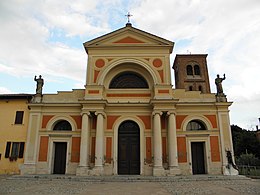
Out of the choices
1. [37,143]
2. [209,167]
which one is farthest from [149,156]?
[37,143]

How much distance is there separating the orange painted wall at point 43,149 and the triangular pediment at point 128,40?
26.9 ft

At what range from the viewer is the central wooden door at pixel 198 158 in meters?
17.0

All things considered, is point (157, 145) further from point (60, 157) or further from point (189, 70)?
point (189, 70)

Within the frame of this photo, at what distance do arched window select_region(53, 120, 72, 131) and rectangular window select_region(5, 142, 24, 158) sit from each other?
292 cm

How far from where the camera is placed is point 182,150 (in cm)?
1678

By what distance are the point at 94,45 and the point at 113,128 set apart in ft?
23.9

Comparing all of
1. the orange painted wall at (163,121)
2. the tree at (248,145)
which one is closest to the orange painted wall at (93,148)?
the orange painted wall at (163,121)

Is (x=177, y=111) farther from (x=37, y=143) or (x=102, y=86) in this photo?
(x=37, y=143)

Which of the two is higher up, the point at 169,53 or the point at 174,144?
the point at 169,53

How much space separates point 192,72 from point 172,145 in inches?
945

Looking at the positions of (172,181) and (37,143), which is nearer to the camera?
(172,181)

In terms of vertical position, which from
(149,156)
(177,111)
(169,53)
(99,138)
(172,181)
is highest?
(169,53)

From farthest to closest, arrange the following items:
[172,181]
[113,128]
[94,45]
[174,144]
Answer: [94,45], [113,128], [174,144], [172,181]

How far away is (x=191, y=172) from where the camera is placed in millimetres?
16344
